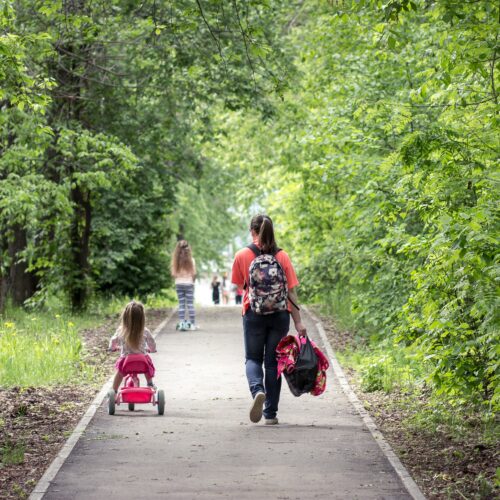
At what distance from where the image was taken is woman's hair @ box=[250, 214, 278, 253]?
9.89 m

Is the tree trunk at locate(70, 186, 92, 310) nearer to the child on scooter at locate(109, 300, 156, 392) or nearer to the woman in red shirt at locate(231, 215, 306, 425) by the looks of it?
the child on scooter at locate(109, 300, 156, 392)

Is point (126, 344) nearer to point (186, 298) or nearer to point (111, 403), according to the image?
point (111, 403)

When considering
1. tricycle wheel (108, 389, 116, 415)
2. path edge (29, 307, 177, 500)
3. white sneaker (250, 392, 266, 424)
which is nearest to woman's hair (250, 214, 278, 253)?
white sneaker (250, 392, 266, 424)

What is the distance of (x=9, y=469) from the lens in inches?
324

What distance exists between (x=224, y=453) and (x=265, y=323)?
→ 1.73m

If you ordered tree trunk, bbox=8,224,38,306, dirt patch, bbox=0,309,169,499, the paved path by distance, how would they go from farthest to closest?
tree trunk, bbox=8,224,38,306
dirt patch, bbox=0,309,169,499
the paved path

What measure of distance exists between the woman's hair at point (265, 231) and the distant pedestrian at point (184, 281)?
10.5 m

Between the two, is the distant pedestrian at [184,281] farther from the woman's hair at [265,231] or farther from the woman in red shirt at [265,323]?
the woman's hair at [265,231]

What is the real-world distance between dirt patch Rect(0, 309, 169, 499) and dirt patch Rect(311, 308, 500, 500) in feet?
9.85

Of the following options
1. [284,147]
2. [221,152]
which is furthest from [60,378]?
[221,152]

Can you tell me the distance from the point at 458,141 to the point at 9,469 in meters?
5.07

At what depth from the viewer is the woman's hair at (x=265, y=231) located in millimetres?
9891

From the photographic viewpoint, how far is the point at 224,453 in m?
8.65

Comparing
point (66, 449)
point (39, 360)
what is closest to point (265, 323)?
point (66, 449)
